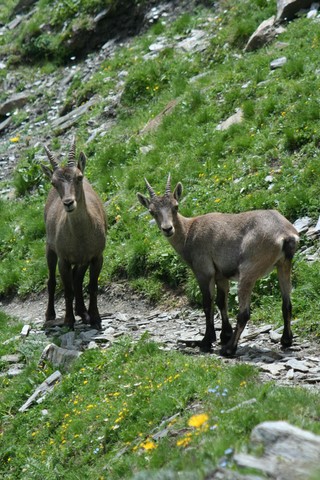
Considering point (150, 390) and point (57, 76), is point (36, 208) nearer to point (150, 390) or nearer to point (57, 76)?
point (57, 76)

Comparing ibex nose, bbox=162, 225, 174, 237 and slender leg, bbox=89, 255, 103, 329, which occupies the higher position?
ibex nose, bbox=162, 225, 174, 237

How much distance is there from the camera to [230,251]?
40.3 ft

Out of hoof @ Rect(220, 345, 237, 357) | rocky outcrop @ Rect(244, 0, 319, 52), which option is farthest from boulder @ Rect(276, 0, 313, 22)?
hoof @ Rect(220, 345, 237, 357)

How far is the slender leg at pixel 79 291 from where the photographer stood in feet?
49.5

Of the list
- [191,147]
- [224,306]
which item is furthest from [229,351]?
[191,147]

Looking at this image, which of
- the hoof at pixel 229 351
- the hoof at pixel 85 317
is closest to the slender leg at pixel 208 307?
the hoof at pixel 229 351

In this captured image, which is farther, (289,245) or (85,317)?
(85,317)

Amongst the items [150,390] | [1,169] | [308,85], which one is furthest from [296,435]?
[1,169]

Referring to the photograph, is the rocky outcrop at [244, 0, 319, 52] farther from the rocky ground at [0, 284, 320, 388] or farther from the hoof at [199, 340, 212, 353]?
the hoof at [199, 340, 212, 353]

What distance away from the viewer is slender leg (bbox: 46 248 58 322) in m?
16.1

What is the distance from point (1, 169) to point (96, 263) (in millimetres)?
10484

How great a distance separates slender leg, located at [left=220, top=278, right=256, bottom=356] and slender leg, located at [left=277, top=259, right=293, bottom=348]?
0.42 meters

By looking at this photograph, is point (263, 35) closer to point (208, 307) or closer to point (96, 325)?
point (96, 325)

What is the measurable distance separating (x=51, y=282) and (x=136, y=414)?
246 inches
